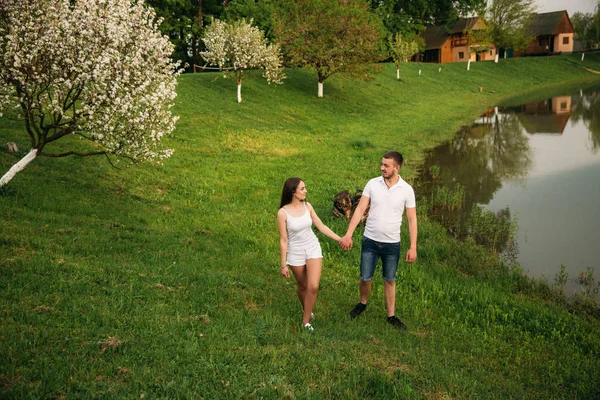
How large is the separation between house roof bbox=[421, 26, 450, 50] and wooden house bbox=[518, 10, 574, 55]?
73.6 feet

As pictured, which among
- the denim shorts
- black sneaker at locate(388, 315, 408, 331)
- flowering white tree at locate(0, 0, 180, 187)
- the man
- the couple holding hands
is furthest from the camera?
flowering white tree at locate(0, 0, 180, 187)

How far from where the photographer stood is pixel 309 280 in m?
7.16

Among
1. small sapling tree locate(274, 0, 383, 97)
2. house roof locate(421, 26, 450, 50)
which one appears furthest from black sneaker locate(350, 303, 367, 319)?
house roof locate(421, 26, 450, 50)

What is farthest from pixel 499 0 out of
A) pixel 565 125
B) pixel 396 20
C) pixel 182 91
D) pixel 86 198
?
pixel 86 198

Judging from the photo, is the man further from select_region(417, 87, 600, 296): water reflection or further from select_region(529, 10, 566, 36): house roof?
select_region(529, 10, 566, 36): house roof

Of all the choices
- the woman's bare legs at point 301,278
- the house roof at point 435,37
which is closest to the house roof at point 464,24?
the house roof at point 435,37

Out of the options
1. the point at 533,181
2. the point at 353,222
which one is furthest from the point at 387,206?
the point at 533,181

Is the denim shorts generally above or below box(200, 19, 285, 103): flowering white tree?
below

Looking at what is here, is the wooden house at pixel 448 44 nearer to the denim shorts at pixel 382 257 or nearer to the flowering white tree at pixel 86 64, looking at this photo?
the flowering white tree at pixel 86 64

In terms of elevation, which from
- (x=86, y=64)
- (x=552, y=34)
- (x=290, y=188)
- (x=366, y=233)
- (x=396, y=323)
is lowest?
(x=396, y=323)

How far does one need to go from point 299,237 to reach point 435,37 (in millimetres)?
85942

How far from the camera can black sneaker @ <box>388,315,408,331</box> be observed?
801 centimetres

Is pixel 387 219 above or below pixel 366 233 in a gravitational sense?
above

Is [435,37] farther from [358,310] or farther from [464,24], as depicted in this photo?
[358,310]
